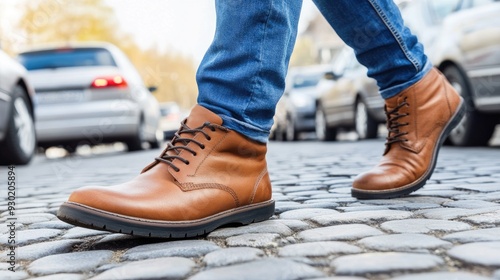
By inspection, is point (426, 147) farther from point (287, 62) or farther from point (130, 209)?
point (130, 209)

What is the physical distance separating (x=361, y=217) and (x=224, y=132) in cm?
51

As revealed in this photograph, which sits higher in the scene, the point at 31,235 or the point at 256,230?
the point at 256,230

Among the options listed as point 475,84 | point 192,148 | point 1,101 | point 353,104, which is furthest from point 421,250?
point 353,104

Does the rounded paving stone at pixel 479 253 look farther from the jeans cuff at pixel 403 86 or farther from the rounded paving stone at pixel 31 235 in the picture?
the rounded paving stone at pixel 31 235

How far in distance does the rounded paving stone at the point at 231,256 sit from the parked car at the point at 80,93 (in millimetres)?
7528

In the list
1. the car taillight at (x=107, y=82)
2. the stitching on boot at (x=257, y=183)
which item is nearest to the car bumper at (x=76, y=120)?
the car taillight at (x=107, y=82)

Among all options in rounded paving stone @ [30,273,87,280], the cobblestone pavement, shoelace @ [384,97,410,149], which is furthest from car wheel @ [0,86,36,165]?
rounded paving stone @ [30,273,87,280]

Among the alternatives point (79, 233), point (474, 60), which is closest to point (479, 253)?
point (79, 233)

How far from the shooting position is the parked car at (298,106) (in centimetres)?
1313

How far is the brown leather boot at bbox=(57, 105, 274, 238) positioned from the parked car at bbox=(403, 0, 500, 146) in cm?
381

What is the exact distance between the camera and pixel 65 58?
930 cm

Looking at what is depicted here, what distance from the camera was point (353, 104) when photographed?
977 cm

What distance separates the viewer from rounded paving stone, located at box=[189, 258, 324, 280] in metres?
1.50

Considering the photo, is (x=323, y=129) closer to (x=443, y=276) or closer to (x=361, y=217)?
(x=361, y=217)
